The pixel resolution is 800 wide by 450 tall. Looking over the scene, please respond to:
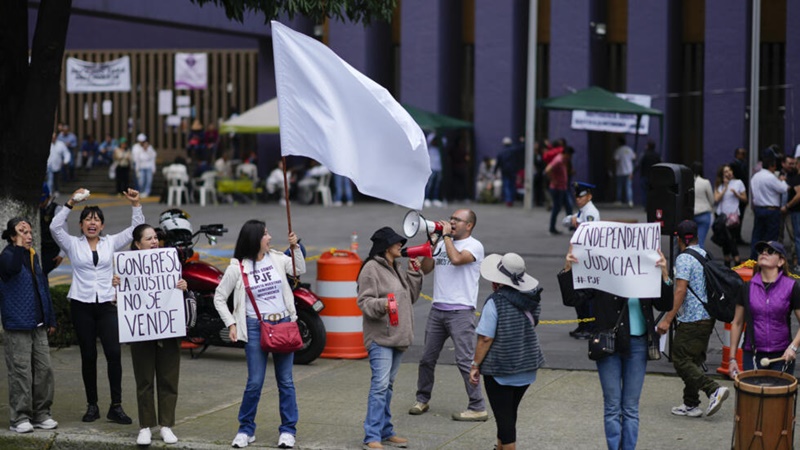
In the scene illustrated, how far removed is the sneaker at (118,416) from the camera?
10.0 m

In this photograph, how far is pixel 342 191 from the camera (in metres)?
31.5

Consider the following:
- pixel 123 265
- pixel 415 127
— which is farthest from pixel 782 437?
pixel 123 265

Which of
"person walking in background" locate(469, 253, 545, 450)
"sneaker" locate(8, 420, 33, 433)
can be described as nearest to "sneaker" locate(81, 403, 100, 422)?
"sneaker" locate(8, 420, 33, 433)

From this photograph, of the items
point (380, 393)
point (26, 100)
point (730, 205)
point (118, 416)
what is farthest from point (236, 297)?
point (730, 205)

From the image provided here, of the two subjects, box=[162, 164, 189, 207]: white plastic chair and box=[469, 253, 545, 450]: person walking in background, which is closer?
box=[469, 253, 545, 450]: person walking in background

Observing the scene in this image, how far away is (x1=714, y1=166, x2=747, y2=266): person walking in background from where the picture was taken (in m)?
19.3

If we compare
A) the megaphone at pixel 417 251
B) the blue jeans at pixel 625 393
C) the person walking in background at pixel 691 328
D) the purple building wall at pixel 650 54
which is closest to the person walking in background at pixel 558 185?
the purple building wall at pixel 650 54

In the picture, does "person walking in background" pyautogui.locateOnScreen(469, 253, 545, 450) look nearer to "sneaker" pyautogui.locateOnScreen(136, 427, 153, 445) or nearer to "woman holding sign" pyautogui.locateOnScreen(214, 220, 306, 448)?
"woman holding sign" pyautogui.locateOnScreen(214, 220, 306, 448)

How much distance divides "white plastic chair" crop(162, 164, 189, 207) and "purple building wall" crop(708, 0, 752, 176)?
13.4 meters

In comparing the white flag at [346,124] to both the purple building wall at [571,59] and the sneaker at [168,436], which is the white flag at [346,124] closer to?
the sneaker at [168,436]

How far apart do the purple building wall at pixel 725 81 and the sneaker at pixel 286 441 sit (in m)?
22.9

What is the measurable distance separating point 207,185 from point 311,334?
65.3 feet

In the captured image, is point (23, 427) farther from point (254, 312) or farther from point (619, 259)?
point (619, 259)

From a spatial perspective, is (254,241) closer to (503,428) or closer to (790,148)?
(503,428)
